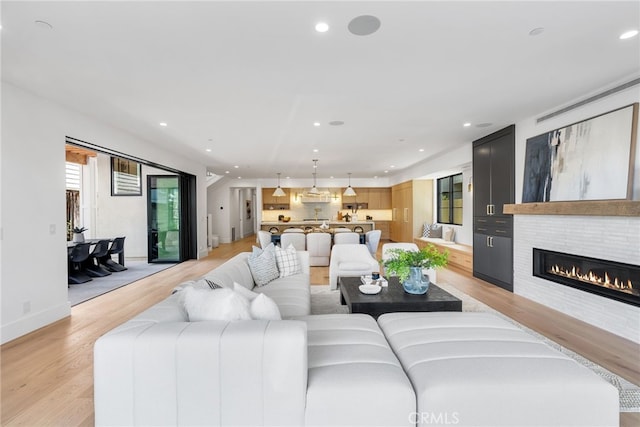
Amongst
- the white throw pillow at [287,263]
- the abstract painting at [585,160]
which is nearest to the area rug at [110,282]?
the white throw pillow at [287,263]

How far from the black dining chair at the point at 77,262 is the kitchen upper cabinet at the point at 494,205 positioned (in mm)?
7161

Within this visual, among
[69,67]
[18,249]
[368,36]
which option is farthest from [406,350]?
[18,249]

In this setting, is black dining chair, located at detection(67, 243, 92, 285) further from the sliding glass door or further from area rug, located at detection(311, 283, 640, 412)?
area rug, located at detection(311, 283, 640, 412)

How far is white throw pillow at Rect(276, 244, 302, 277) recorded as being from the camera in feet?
12.6

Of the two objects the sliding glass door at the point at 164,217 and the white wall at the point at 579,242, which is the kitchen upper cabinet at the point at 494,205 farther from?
the sliding glass door at the point at 164,217

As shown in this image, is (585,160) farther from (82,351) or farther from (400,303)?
(82,351)

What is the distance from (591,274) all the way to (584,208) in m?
0.78

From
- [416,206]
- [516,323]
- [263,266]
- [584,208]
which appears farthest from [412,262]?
[416,206]

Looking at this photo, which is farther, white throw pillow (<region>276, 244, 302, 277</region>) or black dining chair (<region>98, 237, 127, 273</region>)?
black dining chair (<region>98, 237, 127, 273</region>)

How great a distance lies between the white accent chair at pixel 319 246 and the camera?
22.0 ft

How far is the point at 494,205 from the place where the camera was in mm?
5055

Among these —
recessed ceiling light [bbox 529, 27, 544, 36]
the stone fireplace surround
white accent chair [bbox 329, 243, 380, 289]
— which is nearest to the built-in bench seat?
the stone fireplace surround

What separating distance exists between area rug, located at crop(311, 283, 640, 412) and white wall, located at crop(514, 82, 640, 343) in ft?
2.64

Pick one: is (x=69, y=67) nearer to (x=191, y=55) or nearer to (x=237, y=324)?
(x=191, y=55)
